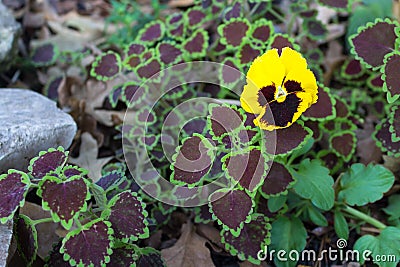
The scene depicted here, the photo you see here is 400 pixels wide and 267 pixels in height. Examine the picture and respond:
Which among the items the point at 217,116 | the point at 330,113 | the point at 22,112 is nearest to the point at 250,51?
the point at 330,113

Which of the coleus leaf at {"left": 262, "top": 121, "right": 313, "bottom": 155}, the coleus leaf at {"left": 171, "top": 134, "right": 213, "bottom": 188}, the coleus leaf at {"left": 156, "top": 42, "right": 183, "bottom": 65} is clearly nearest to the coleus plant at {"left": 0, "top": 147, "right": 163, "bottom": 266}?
the coleus leaf at {"left": 171, "top": 134, "right": 213, "bottom": 188}

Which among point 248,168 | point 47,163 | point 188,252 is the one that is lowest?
point 188,252

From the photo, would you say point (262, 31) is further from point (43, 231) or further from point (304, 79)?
point (43, 231)

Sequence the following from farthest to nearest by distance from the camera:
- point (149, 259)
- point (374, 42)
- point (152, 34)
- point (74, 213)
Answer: point (152, 34)
point (374, 42)
point (149, 259)
point (74, 213)

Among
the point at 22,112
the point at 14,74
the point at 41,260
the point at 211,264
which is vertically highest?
the point at 22,112

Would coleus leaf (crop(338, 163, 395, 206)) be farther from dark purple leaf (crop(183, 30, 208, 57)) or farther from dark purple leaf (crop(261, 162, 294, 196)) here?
dark purple leaf (crop(183, 30, 208, 57))

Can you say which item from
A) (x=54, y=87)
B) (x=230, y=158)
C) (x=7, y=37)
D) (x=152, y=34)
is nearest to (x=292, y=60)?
(x=230, y=158)

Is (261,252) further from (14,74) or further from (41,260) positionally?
(14,74)
